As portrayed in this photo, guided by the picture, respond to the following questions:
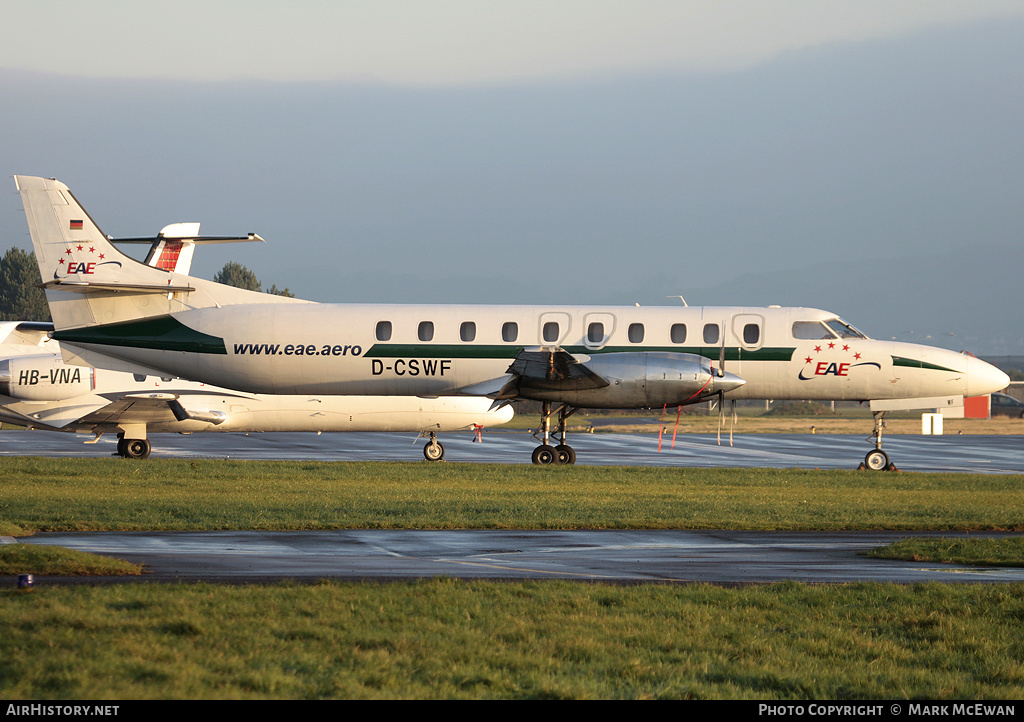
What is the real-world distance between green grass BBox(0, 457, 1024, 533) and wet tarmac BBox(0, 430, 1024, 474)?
5702mm

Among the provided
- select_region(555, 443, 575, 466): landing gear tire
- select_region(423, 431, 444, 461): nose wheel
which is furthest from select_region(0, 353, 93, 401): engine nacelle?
select_region(555, 443, 575, 466): landing gear tire

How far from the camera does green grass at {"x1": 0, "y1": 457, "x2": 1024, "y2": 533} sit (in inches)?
632

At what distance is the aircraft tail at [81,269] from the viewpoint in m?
25.8

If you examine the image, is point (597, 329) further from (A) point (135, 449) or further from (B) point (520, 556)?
(B) point (520, 556)

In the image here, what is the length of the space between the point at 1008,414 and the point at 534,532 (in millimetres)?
74536

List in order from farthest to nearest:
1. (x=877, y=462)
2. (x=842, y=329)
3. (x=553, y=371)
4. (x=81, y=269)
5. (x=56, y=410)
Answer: (x=56, y=410) → (x=877, y=462) → (x=842, y=329) → (x=81, y=269) → (x=553, y=371)

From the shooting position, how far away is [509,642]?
7.90 metres

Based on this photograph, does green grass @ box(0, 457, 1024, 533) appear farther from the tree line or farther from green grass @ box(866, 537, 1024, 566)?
the tree line

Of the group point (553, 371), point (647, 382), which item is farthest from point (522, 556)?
point (647, 382)

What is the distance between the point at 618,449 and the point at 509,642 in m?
31.5

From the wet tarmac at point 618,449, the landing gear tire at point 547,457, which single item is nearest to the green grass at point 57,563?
the landing gear tire at point 547,457
